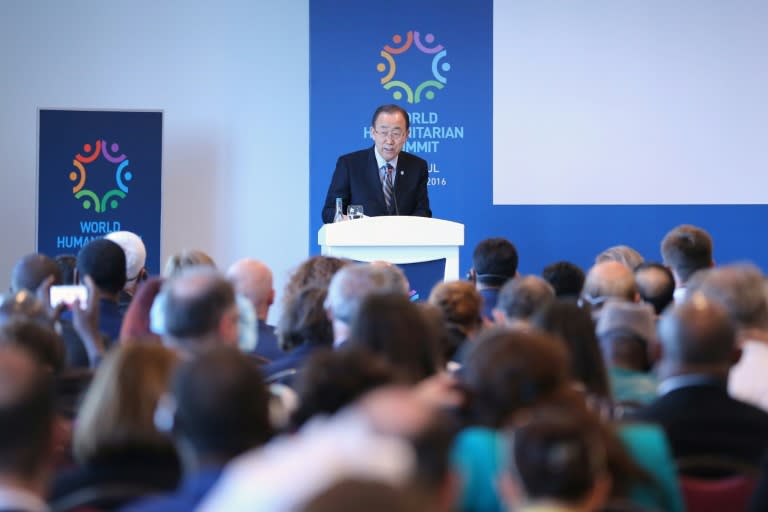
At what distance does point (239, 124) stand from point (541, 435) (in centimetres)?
842

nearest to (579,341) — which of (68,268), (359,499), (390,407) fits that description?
(390,407)

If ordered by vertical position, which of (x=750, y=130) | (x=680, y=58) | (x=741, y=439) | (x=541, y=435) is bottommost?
(x=741, y=439)

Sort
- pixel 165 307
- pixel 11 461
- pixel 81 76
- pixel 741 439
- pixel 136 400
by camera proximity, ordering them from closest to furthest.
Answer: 1. pixel 11 461
2. pixel 136 400
3. pixel 741 439
4. pixel 165 307
5. pixel 81 76

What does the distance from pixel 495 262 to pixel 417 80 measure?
4.24 metres

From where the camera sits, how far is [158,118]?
358 inches

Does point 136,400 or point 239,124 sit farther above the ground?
point 239,124

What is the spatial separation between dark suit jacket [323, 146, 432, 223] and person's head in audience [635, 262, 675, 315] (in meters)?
2.93

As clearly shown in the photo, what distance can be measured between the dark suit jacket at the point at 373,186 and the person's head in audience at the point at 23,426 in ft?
18.2

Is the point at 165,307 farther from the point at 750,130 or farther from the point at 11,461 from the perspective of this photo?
the point at 750,130

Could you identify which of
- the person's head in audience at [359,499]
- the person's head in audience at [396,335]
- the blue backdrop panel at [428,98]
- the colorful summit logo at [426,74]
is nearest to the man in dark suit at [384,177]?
the blue backdrop panel at [428,98]

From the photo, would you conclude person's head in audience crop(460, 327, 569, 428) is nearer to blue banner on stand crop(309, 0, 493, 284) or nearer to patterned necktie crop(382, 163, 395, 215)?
patterned necktie crop(382, 163, 395, 215)

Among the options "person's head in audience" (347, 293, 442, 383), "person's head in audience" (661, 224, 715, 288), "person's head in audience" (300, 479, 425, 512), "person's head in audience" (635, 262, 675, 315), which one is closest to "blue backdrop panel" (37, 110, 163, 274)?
"person's head in audience" (661, 224, 715, 288)

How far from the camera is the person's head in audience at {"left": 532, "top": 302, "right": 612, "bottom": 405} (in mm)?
3072

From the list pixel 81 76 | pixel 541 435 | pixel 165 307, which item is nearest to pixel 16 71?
pixel 81 76
